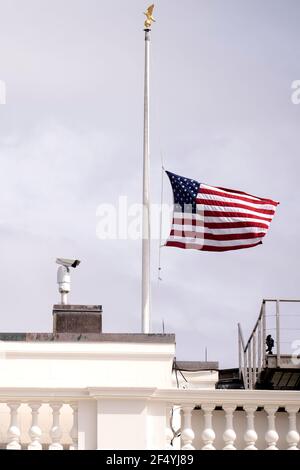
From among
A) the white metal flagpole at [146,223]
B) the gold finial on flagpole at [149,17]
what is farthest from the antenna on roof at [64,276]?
the gold finial on flagpole at [149,17]

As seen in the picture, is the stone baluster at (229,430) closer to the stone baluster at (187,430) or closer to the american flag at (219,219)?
the stone baluster at (187,430)

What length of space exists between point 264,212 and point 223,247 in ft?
2.73

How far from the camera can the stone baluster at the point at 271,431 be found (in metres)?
15.7

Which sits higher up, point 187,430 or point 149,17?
point 149,17

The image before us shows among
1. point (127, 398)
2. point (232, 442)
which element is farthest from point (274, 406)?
point (127, 398)

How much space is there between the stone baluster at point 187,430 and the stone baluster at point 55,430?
1.31 m

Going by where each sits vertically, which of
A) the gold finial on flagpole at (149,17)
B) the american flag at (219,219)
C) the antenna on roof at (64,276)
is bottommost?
the antenna on roof at (64,276)

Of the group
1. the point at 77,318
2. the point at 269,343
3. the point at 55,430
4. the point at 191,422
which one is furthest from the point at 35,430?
the point at 269,343

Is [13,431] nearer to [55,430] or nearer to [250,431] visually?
[55,430]

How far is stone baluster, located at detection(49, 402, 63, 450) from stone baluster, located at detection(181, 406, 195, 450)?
1307 mm

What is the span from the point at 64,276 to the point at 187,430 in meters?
3.64

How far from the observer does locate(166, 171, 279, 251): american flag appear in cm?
2100

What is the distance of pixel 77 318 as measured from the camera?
17.8 meters
